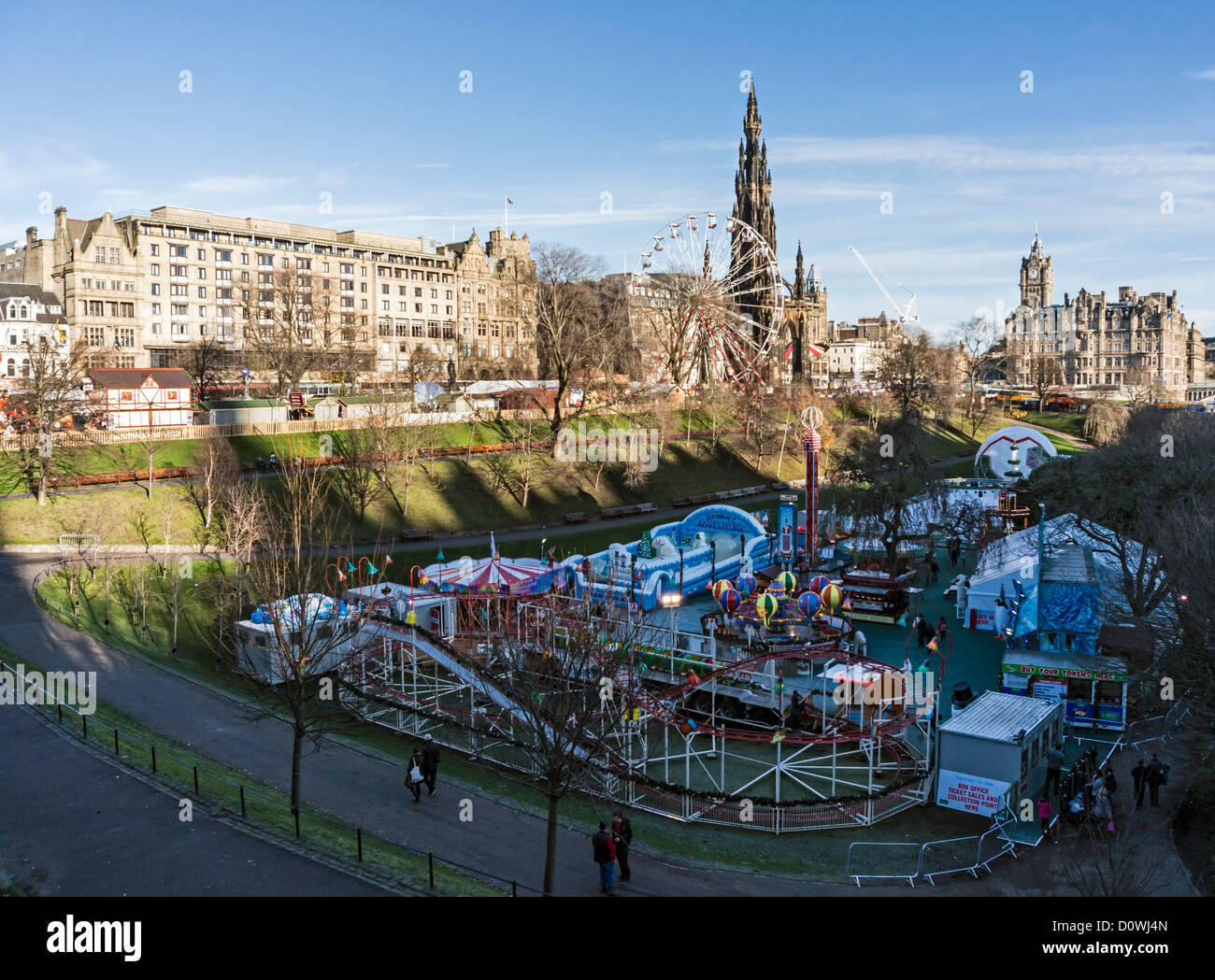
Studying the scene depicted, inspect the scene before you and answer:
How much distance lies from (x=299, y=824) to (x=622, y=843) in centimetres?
599

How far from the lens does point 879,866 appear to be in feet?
59.7

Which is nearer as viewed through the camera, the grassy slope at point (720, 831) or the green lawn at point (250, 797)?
the green lawn at point (250, 797)

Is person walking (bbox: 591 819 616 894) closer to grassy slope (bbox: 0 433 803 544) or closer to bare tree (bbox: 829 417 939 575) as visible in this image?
grassy slope (bbox: 0 433 803 544)

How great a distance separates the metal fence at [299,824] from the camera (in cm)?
1497

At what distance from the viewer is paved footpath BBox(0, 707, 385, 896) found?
14.1 meters

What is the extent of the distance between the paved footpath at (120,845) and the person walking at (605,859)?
4092mm

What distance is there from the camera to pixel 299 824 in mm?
16719

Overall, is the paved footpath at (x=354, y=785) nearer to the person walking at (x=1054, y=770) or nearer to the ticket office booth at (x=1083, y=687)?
the person walking at (x=1054, y=770)

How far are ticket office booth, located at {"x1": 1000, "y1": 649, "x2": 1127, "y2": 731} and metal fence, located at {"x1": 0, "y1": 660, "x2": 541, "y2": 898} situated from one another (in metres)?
17.0

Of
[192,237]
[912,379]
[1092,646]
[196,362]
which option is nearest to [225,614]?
[1092,646]

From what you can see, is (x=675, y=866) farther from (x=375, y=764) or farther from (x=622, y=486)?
(x=622, y=486)

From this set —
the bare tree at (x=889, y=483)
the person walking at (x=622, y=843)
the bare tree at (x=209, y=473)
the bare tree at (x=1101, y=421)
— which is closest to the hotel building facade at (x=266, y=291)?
the bare tree at (x=209, y=473)

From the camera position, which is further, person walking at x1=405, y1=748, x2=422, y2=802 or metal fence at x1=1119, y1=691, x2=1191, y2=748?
metal fence at x1=1119, y1=691, x2=1191, y2=748

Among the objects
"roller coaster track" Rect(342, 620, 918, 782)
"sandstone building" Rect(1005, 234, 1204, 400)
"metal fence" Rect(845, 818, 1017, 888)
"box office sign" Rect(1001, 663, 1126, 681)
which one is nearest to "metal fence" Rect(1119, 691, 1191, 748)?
"box office sign" Rect(1001, 663, 1126, 681)
